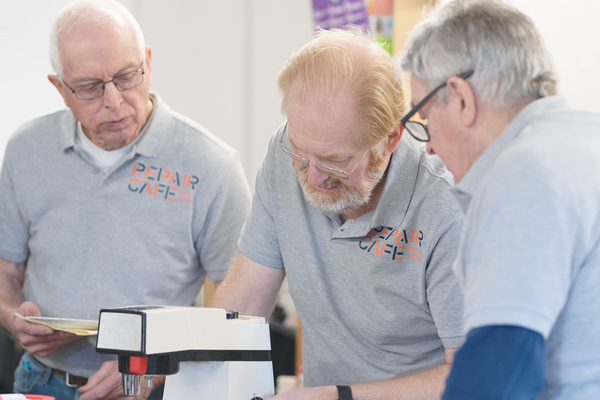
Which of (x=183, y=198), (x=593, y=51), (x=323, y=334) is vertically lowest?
(x=323, y=334)

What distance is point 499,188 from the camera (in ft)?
2.50

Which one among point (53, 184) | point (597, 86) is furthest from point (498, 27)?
point (53, 184)

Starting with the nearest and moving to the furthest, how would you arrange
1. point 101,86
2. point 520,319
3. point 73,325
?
1. point 520,319
2. point 73,325
3. point 101,86

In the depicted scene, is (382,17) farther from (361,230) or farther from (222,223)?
(361,230)

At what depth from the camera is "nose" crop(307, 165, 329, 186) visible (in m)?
1.36

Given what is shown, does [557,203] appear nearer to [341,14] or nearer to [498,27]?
[498,27]

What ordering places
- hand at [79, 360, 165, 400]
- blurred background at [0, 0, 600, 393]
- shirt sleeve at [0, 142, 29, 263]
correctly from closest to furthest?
hand at [79, 360, 165, 400] < shirt sleeve at [0, 142, 29, 263] < blurred background at [0, 0, 600, 393]

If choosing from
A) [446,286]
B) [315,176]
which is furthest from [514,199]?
[315,176]

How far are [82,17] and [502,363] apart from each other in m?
1.61

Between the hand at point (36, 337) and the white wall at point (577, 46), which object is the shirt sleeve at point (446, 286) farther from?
the hand at point (36, 337)

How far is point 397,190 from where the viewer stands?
1393mm

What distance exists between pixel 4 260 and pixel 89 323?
0.78 m

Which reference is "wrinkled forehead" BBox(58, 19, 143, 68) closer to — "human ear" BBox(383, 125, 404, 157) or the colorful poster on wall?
"human ear" BBox(383, 125, 404, 157)

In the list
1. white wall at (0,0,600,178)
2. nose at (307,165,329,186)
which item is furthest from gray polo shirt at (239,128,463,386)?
white wall at (0,0,600,178)
